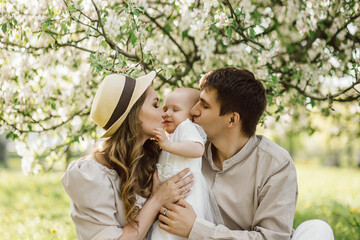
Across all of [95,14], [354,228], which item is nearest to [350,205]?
[354,228]

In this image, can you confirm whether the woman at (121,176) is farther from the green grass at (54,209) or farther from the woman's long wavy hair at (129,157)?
the green grass at (54,209)

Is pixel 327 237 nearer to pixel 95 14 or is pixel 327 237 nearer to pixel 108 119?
pixel 108 119

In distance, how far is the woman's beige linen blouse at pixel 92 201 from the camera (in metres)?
A: 2.51

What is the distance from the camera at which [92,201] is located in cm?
251

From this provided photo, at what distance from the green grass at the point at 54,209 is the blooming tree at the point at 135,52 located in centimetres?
82

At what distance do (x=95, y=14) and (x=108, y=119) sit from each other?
1094mm

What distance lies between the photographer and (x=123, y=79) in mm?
2672

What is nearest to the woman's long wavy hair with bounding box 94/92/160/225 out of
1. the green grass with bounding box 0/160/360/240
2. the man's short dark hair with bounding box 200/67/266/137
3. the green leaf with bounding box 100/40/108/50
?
the man's short dark hair with bounding box 200/67/266/137

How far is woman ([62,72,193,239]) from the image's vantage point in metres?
2.52

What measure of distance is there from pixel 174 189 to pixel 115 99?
689 millimetres

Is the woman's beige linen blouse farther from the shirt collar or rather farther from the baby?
the shirt collar

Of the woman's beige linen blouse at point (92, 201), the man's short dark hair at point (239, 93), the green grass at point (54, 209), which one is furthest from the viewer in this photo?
the green grass at point (54, 209)

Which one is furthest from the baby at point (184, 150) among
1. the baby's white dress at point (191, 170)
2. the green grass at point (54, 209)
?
the green grass at point (54, 209)

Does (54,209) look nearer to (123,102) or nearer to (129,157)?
(129,157)
